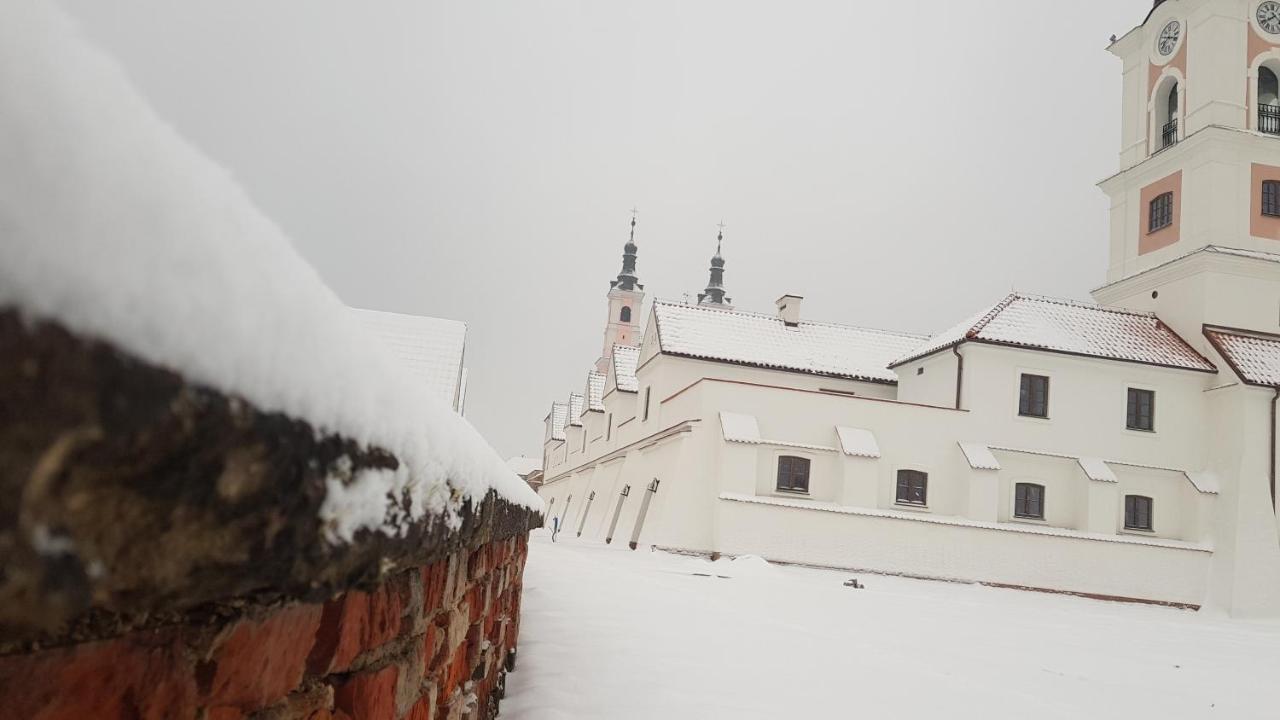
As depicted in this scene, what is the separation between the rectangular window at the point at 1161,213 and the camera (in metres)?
27.6

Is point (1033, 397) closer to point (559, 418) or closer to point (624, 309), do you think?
point (559, 418)

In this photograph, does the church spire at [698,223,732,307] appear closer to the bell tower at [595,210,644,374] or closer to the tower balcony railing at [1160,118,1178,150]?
the bell tower at [595,210,644,374]

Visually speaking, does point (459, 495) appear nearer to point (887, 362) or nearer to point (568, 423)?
point (887, 362)

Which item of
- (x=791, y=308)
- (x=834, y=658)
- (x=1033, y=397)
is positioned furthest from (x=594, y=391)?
(x=834, y=658)

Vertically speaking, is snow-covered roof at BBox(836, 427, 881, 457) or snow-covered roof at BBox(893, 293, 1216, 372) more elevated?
snow-covered roof at BBox(893, 293, 1216, 372)

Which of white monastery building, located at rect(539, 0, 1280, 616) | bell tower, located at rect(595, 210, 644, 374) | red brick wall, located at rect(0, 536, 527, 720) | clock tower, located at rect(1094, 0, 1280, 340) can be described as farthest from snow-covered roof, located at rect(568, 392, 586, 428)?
red brick wall, located at rect(0, 536, 527, 720)

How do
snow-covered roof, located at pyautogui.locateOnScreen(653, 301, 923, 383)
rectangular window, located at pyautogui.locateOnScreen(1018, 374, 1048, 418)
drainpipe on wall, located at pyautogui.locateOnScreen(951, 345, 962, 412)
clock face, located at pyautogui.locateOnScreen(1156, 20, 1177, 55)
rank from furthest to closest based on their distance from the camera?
snow-covered roof, located at pyautogui.locateOnScreen(653, 301, 923, 383) < clock face, located at pyautogui.locateOnScreen(1156, 20, 1177, 55) < drainpipe on wall, located at pyautogui.locateOnScreen(951, 345, 962, 412) < rectangular window, located at pyautogui.locateOnScreen(1018, 374, 1048, 418)

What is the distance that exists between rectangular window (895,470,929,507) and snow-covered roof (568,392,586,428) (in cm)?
2764

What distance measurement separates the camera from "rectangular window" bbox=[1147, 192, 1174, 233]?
27594 millimetres

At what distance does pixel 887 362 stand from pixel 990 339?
6.74 metres

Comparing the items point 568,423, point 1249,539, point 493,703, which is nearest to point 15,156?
point 493,703

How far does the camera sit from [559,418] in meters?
59.3

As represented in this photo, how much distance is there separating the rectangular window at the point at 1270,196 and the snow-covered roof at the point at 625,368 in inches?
897

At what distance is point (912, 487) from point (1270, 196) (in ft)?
48.8
